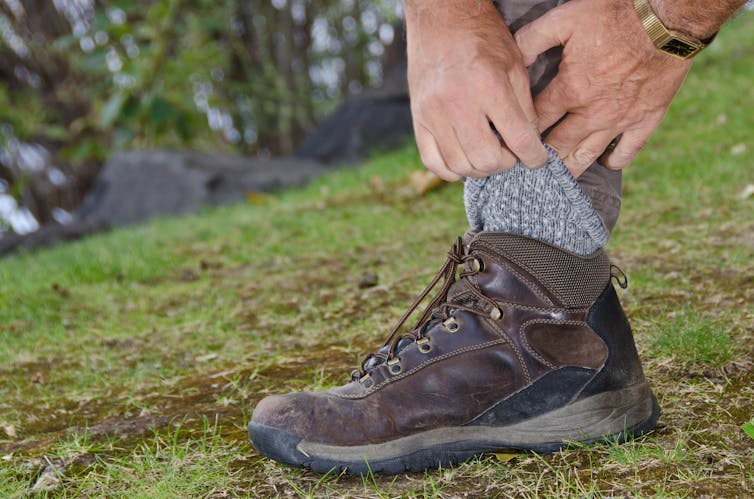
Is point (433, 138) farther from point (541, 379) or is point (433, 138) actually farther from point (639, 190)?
point (639, 190)

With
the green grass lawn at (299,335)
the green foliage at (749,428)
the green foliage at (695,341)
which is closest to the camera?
the green foliage at (749,428)

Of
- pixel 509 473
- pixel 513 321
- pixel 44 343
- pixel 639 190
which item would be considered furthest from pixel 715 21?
pixel 639 190

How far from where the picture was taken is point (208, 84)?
7312 millimetres

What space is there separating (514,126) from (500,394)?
1.50 ft

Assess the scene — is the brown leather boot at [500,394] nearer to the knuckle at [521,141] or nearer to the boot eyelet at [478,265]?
the boot eyelet at [478,265]

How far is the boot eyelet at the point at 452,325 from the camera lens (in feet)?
4.36

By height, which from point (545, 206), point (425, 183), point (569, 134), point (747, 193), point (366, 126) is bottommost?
point (747, 193)

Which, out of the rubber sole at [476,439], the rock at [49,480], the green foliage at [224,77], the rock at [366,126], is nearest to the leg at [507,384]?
the rubber sole at [476,439]

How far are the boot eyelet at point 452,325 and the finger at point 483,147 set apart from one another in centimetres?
27

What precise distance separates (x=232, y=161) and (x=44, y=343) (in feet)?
12.9

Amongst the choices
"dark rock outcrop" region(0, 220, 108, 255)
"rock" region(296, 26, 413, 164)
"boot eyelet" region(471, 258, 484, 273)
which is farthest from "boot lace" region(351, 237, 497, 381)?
"rock" region(296, 26, 413, 164)

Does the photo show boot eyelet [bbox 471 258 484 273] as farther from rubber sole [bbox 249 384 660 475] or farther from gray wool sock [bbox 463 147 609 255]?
rubber sole [bbox 249 384 660 475]

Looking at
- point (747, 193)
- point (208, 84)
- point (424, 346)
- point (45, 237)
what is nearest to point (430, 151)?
point (424, 346)

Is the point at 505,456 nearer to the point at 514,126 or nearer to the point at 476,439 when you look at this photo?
the point at 476,439
